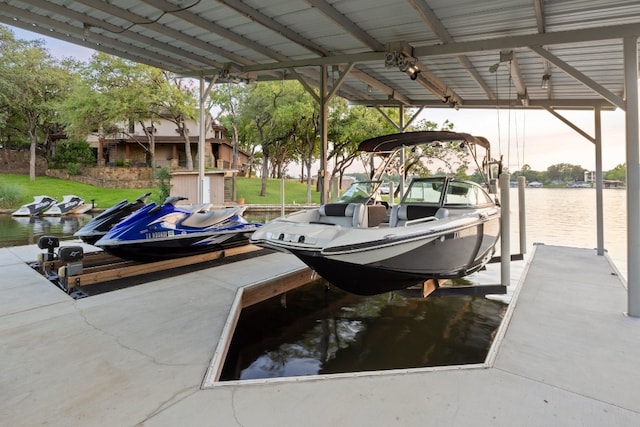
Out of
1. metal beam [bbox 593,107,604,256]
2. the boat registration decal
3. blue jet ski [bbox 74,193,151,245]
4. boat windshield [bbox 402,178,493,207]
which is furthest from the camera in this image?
metal beam [bbox 593,107,604,256]

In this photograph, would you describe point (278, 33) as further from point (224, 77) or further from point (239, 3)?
point (224, 77)

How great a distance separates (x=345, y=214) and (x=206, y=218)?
2234mm

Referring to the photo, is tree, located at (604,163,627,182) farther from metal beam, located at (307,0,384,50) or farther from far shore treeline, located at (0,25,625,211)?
metal beam, located at (307,0,384,50)

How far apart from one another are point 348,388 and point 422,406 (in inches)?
17.3

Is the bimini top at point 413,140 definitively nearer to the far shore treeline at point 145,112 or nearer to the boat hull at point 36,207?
the far shore treeline at point 145,112

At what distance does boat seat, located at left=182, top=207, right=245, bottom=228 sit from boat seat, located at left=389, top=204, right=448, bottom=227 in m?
2.69

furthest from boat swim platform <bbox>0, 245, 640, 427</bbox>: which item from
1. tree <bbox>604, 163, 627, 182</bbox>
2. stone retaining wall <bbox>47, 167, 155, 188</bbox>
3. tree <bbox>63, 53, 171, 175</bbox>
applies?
stone retaining wall <bbox>47, 167, 155, 188</bbox>

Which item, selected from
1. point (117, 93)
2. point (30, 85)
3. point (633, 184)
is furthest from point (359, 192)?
point (30, 85)

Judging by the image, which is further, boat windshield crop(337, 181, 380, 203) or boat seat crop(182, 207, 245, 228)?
boat seat crop(182, 207, 245, 228)

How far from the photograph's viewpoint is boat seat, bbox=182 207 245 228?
17.0 ft

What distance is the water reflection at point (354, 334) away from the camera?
3.24 metres

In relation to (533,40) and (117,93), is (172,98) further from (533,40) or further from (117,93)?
(533,40)

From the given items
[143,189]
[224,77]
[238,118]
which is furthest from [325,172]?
[143,189]

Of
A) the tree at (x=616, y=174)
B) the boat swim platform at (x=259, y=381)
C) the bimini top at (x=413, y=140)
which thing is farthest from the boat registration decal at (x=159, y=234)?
the tree at (x=616, y=174)
